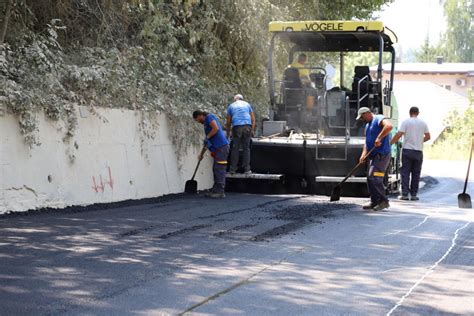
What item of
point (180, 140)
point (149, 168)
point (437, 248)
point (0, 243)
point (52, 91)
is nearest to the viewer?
point (0, 243)

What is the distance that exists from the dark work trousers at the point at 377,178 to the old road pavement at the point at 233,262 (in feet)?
1.88

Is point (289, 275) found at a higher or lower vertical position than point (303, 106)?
lower

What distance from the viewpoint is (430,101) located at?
219ft

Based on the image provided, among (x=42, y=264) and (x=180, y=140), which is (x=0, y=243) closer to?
(x=42, y=264)

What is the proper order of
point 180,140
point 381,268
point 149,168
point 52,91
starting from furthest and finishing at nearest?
point 180,140
point 149,168
point 52,91
point 381,268

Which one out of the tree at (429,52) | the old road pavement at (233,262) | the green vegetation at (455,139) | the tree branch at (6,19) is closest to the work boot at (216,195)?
the old road pavement at (233,262)

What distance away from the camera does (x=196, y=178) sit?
17.9m

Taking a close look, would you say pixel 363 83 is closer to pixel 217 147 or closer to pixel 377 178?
pixel 217 147

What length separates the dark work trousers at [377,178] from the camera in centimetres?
1394

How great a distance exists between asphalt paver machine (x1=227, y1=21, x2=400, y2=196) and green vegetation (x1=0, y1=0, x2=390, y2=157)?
1773mm

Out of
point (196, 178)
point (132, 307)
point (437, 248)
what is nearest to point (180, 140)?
point (196, 178)

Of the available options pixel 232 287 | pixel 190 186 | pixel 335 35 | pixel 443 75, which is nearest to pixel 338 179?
pixel 190 186

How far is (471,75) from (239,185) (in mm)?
67337

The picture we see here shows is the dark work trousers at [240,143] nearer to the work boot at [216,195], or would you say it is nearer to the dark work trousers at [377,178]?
the work boot at [216,195]
